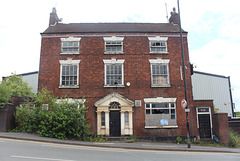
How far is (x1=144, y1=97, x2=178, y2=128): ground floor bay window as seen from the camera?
17.3 meters

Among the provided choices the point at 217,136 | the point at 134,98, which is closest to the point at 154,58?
the point at 134,98

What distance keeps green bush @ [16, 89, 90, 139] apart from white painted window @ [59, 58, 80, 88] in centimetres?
197

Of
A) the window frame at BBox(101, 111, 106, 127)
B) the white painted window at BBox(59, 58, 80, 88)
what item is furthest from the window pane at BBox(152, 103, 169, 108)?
the white painted window at BBox(59, 58, 80, 88)

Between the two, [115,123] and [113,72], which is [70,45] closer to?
[113,72]

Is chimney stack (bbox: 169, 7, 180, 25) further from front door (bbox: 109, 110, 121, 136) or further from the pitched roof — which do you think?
front door (bbox: 109, 110, 121, 136)

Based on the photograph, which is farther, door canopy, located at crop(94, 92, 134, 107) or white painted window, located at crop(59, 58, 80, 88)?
white painted window, located at crop(59, 58, 80, 88)

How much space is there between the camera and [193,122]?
57.3ft

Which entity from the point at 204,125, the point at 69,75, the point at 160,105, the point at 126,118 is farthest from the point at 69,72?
the point at 204,125

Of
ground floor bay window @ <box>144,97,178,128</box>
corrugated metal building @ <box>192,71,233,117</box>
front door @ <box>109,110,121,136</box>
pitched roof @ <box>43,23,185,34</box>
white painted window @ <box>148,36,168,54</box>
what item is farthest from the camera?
corrugated metal building @ <box>192,71,233,117</box>

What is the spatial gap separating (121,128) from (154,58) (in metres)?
7.19

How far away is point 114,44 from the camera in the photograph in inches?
731

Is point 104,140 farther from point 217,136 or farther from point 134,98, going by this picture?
point 217,136

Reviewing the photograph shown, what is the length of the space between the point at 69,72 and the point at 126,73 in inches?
209

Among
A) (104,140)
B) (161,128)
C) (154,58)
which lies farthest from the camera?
(154,58)
